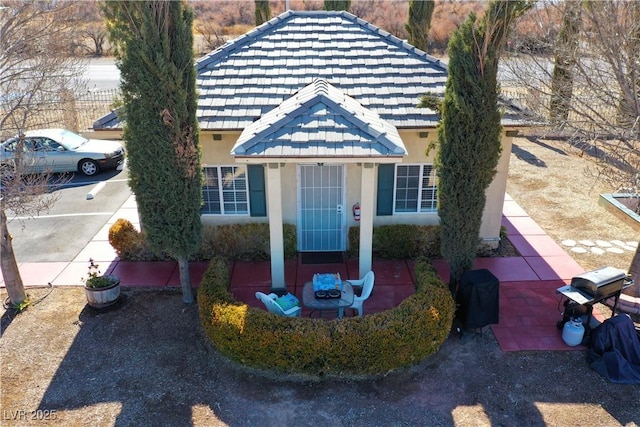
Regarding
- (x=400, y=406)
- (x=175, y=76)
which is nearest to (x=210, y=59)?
(x=175, y=76)

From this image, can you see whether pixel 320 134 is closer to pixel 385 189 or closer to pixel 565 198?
pixel 385 189

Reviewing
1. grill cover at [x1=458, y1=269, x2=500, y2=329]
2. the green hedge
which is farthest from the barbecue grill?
the green hedge

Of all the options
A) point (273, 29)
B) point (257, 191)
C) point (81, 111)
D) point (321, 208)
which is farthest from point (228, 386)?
point (81, 111)

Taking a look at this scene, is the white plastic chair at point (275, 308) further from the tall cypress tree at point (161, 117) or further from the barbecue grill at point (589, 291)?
the barbecue grill at point (589, 291)

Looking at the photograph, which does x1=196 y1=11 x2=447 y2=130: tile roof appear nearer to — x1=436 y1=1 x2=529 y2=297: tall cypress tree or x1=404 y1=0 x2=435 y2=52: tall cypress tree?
x1=436 y1=1 x2=529 y2=297: tall cypress tree

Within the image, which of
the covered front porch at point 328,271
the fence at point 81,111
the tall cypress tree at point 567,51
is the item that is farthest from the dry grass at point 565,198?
the fence at point 81,111
